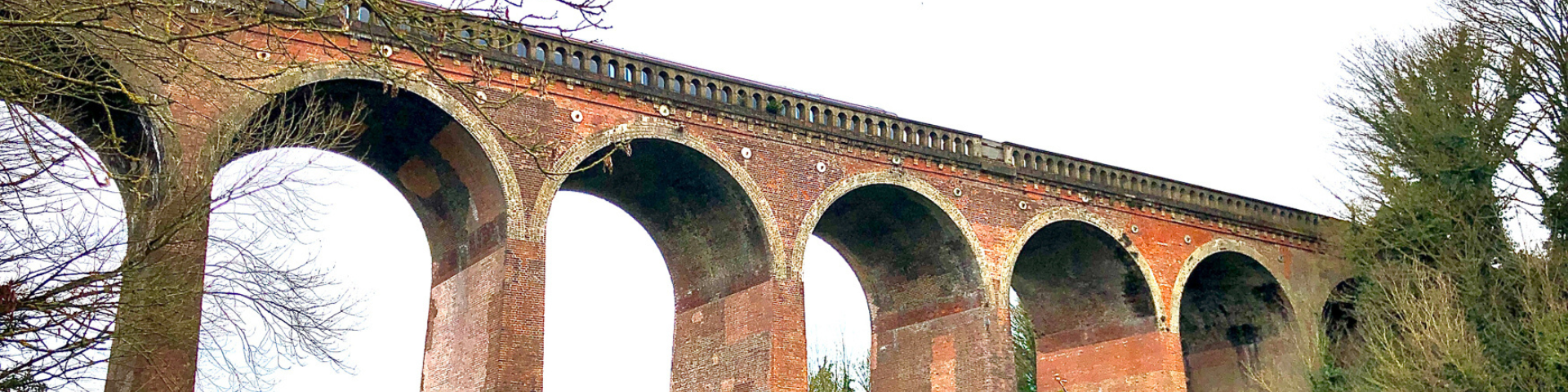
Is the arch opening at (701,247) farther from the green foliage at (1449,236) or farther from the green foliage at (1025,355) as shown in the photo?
the green foliage at (1025,355)

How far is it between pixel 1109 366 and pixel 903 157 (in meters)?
6.96

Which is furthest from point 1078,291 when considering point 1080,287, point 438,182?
point 438,182

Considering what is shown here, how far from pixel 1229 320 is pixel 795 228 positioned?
12400 millimetres

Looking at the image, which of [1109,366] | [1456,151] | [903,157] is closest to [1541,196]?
[1456,151]

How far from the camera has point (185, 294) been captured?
1055 cm

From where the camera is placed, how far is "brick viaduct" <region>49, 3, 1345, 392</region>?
18.5m

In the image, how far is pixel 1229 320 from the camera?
2955cm

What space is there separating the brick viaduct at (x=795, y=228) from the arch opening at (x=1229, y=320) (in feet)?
0.16

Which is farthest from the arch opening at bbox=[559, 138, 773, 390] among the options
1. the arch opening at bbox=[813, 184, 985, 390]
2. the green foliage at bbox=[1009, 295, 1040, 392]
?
the green foliage at bbox=[1009, 295, 1040, 392]

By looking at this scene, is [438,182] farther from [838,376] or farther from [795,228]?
[838,376]

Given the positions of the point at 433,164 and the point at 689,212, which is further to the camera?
the point at 689,212

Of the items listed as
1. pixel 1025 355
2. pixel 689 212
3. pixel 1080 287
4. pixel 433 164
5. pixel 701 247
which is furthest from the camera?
pixel 1025 355

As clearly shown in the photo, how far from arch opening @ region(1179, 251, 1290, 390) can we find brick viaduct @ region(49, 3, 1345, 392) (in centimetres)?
5

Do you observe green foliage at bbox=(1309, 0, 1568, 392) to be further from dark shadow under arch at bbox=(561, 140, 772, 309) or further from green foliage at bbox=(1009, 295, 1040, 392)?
green foliage at bbox=(1009, 295, 1040, 392)
